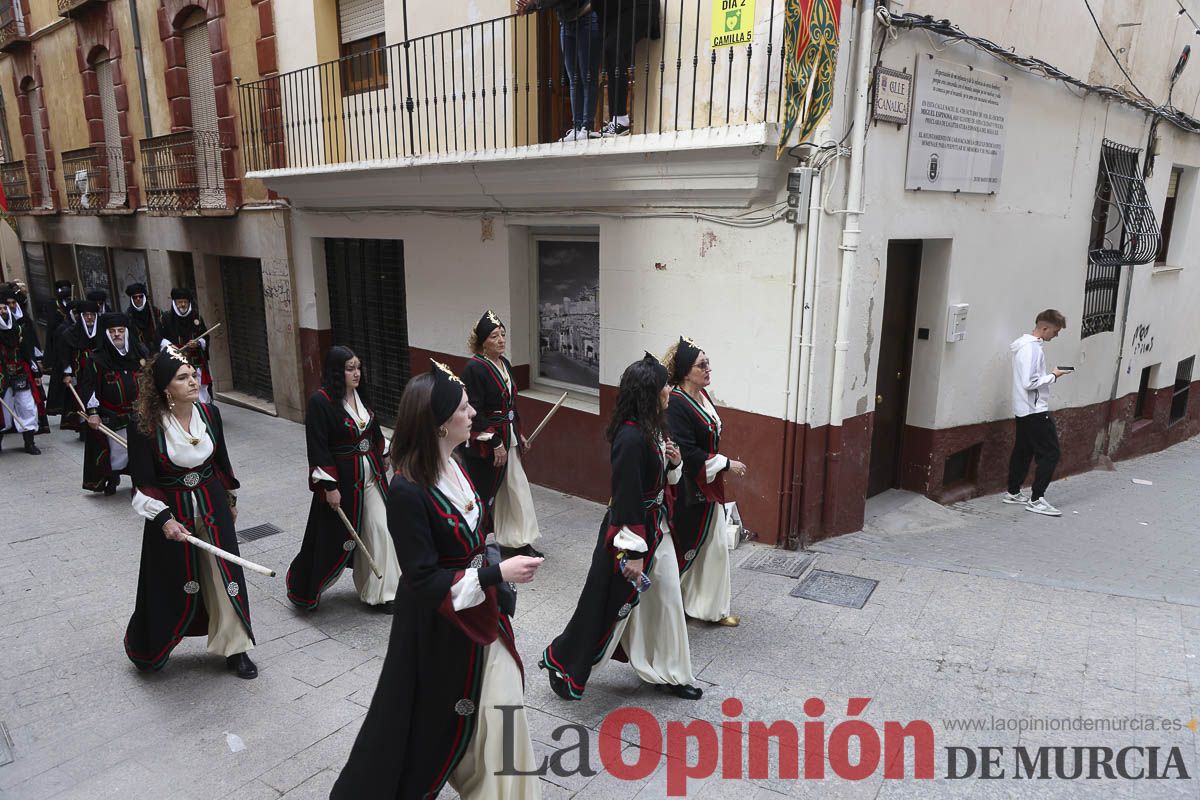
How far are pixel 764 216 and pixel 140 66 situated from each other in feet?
38.7

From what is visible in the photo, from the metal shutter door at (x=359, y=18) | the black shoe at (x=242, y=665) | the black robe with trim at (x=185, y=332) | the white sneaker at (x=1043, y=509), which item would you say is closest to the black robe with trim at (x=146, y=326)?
the black robe with trim at (x=185, y=332)

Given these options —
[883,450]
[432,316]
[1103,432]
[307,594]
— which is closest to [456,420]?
[307,594]

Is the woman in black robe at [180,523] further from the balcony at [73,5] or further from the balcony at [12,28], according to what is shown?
the balcony at [12,28]

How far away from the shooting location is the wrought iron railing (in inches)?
726

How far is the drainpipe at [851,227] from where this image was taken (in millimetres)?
5516

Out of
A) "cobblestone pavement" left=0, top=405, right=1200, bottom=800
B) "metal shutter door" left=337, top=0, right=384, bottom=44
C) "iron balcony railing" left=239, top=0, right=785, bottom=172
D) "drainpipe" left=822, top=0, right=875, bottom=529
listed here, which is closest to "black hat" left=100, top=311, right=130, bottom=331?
"cobblestone pavement" left=0, top=405, right=1200, bottom=800

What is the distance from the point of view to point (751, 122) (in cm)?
565

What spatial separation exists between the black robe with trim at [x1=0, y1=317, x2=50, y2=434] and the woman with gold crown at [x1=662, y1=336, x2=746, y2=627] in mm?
8977

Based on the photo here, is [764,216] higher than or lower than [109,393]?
higher

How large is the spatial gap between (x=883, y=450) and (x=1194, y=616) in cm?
278

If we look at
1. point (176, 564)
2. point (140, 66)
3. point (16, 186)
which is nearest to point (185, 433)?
point (176, 564)

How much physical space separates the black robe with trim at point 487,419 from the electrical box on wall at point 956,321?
12.9 ft

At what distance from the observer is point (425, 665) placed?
283cm

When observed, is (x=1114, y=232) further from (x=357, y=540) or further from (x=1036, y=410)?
(x=357, y=540)
